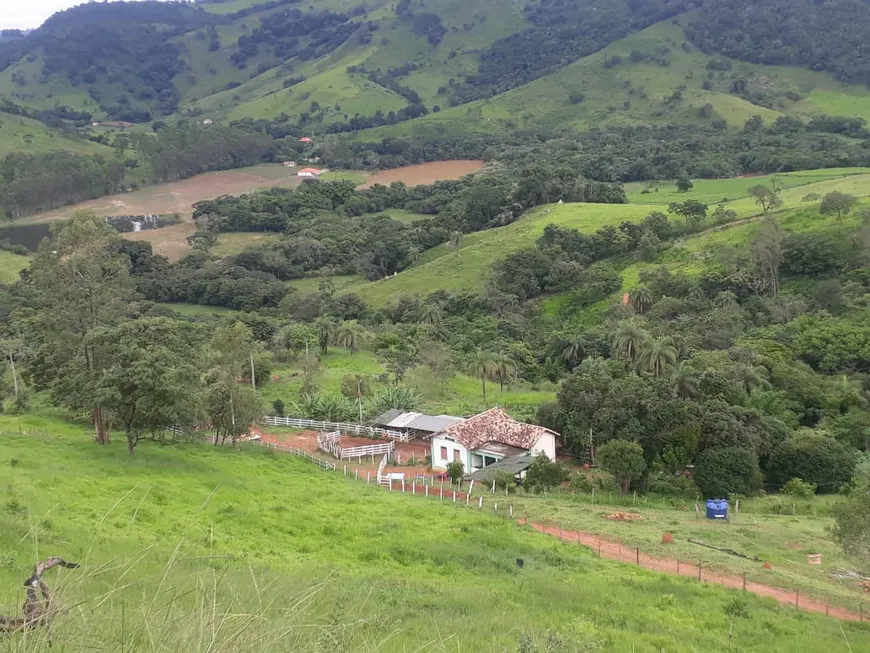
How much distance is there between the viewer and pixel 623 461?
96.1ft

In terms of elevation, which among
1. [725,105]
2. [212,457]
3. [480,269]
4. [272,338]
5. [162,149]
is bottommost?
[212,457]

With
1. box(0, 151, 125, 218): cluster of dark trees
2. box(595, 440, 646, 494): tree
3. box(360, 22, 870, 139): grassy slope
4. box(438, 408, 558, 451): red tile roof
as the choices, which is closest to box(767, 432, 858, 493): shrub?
box(595, 440, 646, 494): tree

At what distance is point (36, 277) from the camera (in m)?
27.6

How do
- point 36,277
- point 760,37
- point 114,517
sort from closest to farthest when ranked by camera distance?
point 114,517 → point 36,277 → point 760,37

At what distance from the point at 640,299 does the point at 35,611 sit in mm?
63033

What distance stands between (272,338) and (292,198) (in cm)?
6490

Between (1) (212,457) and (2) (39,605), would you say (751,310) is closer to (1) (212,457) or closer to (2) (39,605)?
(1) (212,457)

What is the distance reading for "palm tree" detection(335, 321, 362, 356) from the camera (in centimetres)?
5709

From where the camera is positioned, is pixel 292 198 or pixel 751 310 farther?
pixel 292 198

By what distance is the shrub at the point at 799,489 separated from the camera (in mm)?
30422

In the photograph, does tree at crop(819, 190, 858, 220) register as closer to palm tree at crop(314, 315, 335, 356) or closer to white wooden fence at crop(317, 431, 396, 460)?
palm tree at crop(314, 315, 335, 356)

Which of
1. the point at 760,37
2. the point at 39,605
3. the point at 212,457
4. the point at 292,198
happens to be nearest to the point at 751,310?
the point at 212,457

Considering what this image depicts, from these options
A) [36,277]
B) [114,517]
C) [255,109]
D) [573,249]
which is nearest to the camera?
[114,517]

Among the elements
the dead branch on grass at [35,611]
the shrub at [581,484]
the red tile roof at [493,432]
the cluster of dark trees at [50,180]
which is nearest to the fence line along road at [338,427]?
the red tile roof at [493,432]
